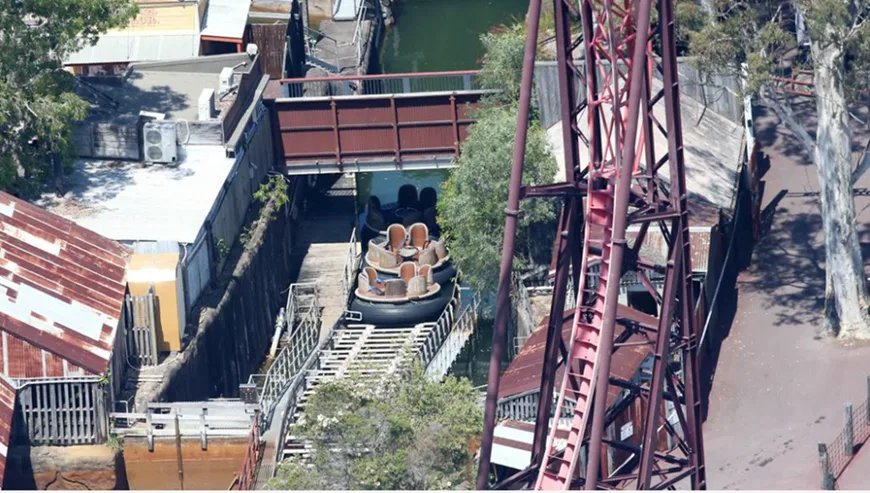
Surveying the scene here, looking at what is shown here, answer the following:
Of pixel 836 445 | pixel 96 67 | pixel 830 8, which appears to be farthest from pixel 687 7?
pixel 96 67

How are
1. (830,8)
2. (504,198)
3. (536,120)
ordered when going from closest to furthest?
(830,8), (504,198), (536,120)

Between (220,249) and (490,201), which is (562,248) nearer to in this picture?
(490,201)

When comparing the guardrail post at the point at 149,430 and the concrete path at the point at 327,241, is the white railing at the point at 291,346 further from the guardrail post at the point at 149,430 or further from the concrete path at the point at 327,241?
the guardrail post at the point at 149,430

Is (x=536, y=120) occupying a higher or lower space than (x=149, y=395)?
higher

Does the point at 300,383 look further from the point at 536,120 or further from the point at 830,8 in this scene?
the point at 830,8

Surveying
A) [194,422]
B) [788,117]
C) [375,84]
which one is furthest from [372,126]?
[194,422]

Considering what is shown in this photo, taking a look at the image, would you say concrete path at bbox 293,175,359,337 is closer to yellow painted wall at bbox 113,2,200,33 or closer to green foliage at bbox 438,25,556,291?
green foliage at bbox 438,25,556,291

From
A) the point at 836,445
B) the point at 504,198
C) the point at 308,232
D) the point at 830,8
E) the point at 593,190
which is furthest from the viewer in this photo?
the point at 308,232
